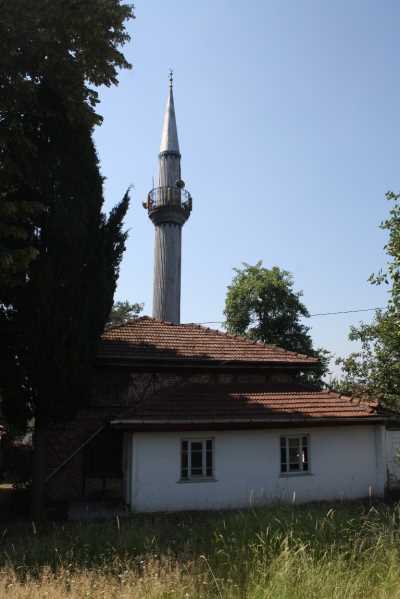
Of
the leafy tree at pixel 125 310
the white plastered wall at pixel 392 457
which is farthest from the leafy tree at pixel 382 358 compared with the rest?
the leafy tree at pixel 125 310

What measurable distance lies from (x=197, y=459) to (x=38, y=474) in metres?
4.39

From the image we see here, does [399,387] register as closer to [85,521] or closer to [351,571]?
[85,521]

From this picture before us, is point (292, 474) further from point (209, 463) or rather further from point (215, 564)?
point (215, 564)

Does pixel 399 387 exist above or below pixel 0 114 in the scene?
below

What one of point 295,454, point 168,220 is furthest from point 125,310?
point 295,454

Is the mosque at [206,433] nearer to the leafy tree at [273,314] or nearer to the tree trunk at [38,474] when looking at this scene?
the tree trunk at [38,474]

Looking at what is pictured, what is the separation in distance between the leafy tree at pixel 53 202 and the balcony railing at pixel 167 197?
56.3 ft

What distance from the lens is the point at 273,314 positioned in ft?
99.9

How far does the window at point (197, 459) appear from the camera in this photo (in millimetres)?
13539

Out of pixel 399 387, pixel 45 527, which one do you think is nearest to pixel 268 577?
pixel 45 527

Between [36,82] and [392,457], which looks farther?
[392,457]

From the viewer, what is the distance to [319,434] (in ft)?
48.7

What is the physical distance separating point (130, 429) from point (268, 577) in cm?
751

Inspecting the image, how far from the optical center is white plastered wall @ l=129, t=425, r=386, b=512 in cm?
1304
